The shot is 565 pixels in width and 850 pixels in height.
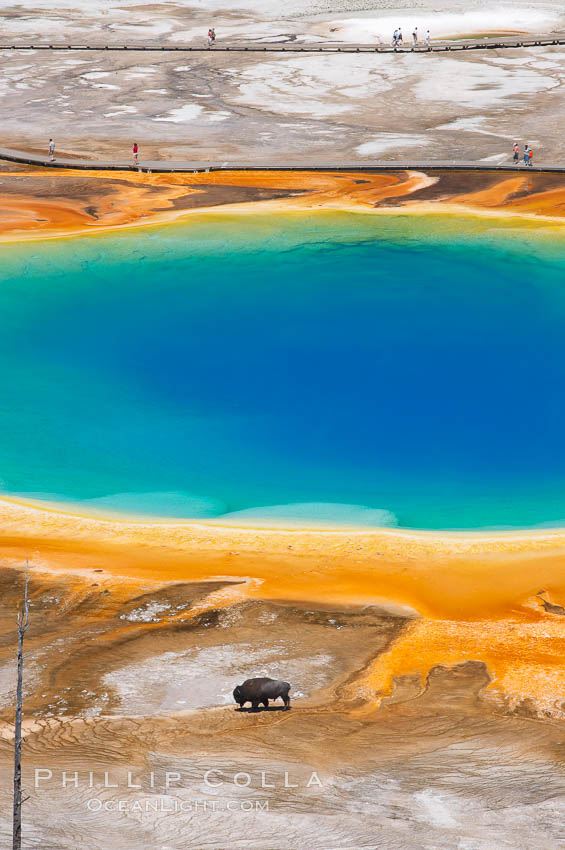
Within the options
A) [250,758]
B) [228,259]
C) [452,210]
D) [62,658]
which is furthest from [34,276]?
[250,758]

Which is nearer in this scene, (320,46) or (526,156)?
(526,156)

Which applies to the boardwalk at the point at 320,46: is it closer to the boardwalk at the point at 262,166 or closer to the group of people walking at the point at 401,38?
the group of people walking at the point at 401,38

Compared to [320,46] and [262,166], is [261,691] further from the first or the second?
[320,46]

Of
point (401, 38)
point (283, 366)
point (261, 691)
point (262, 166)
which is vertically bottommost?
point (261, 691)

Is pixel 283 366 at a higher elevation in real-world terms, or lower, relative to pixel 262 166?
lower

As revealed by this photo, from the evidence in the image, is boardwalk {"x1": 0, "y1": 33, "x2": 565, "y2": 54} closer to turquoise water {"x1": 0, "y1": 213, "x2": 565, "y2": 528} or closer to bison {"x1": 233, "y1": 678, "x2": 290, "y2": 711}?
turquoise water {"x1": 0, "y1": 213, "x2": 565, "y2": 528}

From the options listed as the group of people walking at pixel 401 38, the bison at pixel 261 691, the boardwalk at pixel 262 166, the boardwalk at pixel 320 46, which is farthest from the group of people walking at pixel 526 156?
the bison at pixel 261 691

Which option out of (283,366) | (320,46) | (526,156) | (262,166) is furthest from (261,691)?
(320,46)

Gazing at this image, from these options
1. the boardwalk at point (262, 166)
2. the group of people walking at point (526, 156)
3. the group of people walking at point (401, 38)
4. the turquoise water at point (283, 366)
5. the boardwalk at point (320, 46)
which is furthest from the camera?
the group of people walking at point (401, 38)
